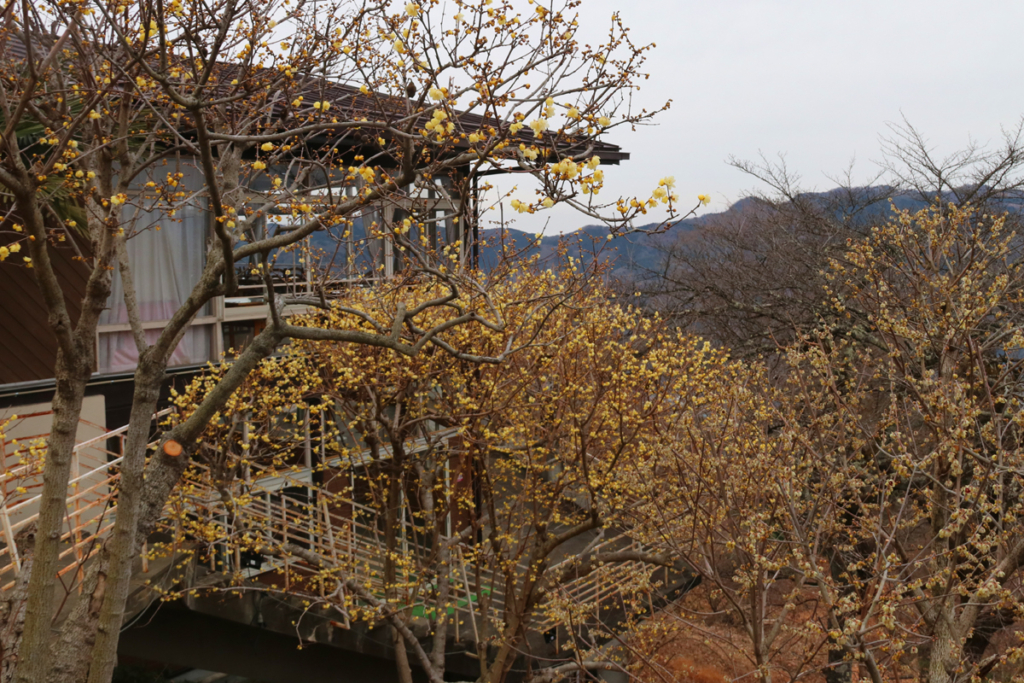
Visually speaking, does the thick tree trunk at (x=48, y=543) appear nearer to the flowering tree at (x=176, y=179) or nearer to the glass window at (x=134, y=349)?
the flowering tree at (x=176, y=179)

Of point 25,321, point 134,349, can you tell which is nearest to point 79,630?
point 25,321

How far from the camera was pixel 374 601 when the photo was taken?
27.0ft

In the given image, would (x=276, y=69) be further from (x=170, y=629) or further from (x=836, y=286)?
(x=836, y=286)

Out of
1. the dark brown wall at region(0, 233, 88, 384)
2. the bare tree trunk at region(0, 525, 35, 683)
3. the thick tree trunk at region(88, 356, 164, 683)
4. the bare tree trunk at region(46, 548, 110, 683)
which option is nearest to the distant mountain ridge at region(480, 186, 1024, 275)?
the thick tree trunk at region(88, 356, 164, 683)

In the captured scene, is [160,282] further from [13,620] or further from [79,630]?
[79,630]

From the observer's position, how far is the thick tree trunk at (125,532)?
4.75 meters

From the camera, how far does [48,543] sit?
452 cm

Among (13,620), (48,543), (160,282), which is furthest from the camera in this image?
(160,282)

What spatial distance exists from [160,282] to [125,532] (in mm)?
5593

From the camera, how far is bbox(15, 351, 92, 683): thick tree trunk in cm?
450

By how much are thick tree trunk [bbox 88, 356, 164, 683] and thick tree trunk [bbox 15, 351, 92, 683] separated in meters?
0.31

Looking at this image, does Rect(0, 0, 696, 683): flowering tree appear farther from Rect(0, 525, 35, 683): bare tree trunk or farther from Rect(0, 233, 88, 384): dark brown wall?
Rect(0, 233, 88, 384): dark brown wall

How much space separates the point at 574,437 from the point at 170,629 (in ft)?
17.3

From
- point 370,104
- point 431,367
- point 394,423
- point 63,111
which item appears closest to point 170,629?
point 394,423
